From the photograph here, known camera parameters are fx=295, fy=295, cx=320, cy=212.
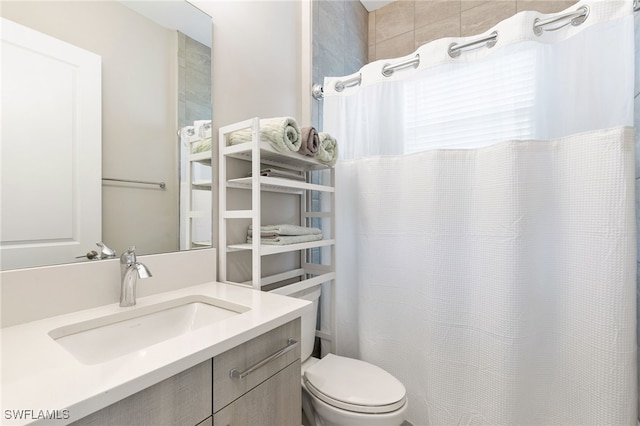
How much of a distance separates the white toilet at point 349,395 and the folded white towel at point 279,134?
0.82 meters

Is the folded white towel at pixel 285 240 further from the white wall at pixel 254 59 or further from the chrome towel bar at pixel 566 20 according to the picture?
the chrome towel bar at pixel 566 20

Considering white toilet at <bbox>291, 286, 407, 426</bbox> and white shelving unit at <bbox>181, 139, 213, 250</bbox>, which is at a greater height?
white shelving unit at <bbox>181, 139, 213, 250</bbox>

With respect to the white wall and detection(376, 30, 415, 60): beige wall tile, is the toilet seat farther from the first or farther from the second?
detection(376, 30, 415, 60): beige wall tile

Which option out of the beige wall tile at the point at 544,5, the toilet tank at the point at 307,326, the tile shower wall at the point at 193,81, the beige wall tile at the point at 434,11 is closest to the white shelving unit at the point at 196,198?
the tile shower wall at the point at 193,81

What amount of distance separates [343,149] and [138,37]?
1.04 m

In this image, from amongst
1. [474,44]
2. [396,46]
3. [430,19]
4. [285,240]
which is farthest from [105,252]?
[430,19]

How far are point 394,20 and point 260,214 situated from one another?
1.93m

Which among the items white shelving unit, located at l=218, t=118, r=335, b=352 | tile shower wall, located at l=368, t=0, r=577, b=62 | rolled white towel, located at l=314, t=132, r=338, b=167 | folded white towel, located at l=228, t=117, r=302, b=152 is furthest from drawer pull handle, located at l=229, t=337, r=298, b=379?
tile shower wall, located at l=368, t=0, r=577, b=62

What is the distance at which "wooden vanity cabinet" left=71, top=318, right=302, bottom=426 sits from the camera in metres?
0.55

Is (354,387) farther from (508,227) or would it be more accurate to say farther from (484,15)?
(484,15)

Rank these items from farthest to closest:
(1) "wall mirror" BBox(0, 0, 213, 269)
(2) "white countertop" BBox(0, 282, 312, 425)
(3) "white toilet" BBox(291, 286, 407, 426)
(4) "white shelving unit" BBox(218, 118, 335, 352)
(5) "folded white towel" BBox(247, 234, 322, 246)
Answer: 1. (5) "folded white towel" BBox(247, 234, 322, 246)
2. (4) "white shelving unit" BBox(218, 118, 335, 352)
3. (3) "white toilet" BBox(291, 286, 407, 426)
4. (1) "wall mirror" BBox(0, 0, 213, 269)
5. (2) "white countertop" BBox(0, 282, 312, 425)

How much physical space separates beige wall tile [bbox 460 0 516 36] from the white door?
2143 mm

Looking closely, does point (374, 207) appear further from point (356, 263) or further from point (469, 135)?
point (469, 135)

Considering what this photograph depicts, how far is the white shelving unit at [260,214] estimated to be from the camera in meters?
1.16
